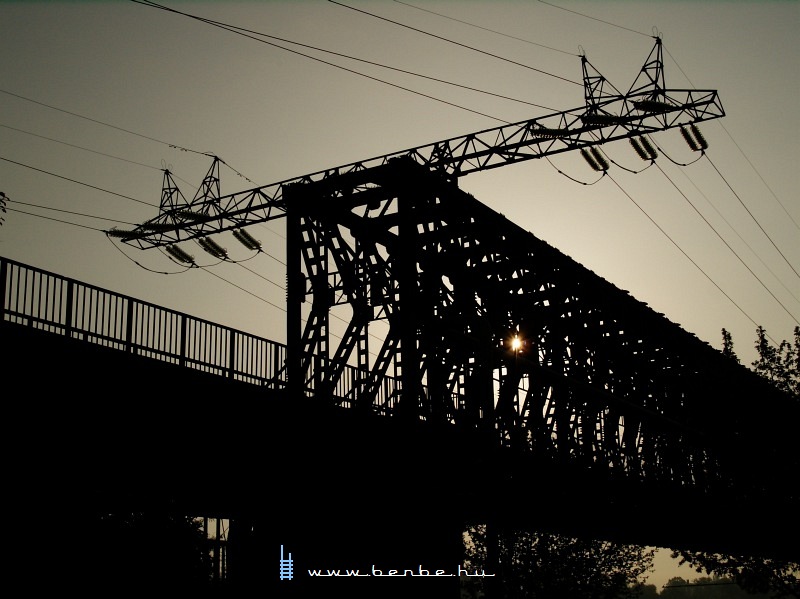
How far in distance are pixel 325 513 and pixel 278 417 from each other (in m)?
2.70

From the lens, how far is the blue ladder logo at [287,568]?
21.4m

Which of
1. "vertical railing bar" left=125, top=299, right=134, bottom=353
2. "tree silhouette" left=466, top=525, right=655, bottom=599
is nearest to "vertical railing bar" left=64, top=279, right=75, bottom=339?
"vertical railing bar" left=125, top=299, right=134, bottom=353

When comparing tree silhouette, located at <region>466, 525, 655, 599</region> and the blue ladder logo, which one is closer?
the blue ladder logo

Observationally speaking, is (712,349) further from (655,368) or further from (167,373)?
(167,373)

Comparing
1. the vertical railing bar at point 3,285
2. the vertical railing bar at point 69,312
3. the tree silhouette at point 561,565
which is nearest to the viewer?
the vertical railing bar at point 3,285

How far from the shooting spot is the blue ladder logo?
2141 centimetres

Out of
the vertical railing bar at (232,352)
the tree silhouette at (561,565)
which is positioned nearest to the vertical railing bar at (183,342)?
the vertical railing bar at (232,352)

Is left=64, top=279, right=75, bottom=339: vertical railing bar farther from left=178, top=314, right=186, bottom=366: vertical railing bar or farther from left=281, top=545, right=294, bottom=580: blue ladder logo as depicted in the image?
left=281, top=545, right=294, bottom=580: blue ladder logo

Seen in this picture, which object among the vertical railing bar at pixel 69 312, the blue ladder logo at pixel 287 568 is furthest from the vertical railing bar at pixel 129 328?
the blue ladder logo at pixel 287 568

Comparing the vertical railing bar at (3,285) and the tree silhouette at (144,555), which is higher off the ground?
the vertical railing bar at (3,285)

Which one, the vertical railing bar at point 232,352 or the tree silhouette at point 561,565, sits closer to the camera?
the vertical railing bar at point 232,352

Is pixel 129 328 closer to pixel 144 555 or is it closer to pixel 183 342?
pixel 183 342

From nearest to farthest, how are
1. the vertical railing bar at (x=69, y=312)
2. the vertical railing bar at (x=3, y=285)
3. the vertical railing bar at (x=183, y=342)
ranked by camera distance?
the vertical railing bar at (x=3, y=285) < the vertical railing bar at (x=69, y=312) < the vertical railing bar at (x=183, y=342)

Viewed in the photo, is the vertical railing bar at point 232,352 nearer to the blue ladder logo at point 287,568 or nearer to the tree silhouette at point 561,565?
the blue ladder logo at point 287,568
